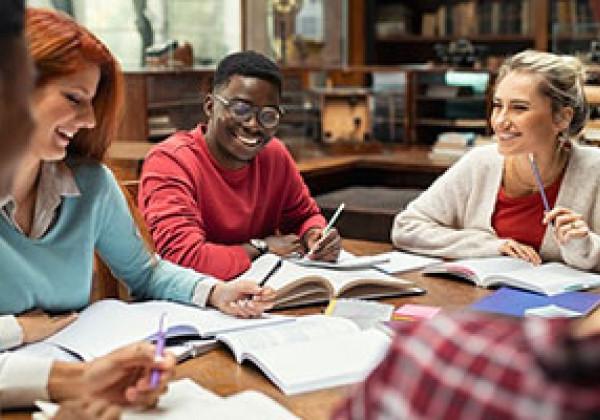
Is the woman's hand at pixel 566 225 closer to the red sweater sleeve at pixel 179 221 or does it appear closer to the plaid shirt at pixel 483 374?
the red sweater sleeve at pixel 179 221

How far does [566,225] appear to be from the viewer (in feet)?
7.81

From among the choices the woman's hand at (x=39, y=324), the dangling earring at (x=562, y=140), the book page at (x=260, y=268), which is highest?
the dangling earring at (x=562, y=140)

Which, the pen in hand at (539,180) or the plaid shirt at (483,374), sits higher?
the plaid shirt at (483,374)

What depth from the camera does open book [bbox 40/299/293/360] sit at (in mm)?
1656

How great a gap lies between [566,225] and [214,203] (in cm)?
89

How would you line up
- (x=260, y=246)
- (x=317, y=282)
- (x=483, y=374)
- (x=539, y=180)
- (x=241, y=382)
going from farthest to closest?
(x=539, y=180) < (x=260, y=246) < (x=317, y=282) < (x=241, y=382) < (x=483, y=374)

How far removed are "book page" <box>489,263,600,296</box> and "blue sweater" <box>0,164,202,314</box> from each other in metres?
0.74

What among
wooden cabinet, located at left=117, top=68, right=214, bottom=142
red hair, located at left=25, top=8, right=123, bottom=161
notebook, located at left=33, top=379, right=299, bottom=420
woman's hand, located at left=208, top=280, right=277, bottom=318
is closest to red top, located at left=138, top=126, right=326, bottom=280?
woman's hand, located at left=208, top=280, right=277, bottom=318

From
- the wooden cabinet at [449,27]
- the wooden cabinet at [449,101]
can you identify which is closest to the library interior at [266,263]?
the wooden cabinet at [449,101]

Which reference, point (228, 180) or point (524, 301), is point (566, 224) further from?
point (228, 180)

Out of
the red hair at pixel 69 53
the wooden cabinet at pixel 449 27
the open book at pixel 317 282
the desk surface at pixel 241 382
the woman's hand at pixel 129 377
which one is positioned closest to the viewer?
the woman's hand at pixel 129 377

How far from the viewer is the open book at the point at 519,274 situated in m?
2.20

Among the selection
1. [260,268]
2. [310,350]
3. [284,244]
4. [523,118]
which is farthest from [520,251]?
[310,350]

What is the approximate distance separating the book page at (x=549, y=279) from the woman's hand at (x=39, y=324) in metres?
1.02
